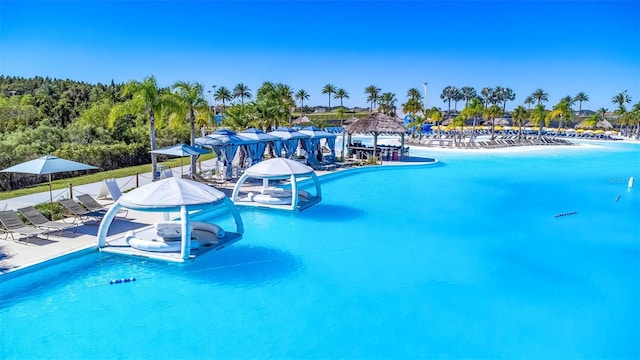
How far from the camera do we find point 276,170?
14594 millimetres

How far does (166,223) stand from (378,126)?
20405 mm

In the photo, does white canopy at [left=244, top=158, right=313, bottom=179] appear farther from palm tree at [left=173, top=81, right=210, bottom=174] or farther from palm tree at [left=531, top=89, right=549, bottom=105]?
palm tree at [left=531, top=89, right=549, bottom=105]

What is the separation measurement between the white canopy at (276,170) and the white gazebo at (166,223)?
12.1 feet

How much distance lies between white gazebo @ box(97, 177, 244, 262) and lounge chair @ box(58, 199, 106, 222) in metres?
1.64

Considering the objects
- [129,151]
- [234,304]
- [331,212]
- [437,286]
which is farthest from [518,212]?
[129,151]

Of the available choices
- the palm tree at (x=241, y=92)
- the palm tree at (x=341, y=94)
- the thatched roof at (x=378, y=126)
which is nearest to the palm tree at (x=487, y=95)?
the palm tree at (x=341, y=94)

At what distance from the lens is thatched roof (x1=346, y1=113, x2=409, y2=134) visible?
95.0 feet

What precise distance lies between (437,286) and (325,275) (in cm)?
244

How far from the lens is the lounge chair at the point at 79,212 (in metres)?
11.4

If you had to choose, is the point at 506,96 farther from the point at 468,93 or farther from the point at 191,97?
the point at 191,97

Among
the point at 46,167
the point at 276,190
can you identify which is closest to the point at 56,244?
the point at 46,167

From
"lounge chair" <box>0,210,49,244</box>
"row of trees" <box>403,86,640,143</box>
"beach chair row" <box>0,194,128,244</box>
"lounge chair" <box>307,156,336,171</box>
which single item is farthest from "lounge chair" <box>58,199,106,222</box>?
"row of trees" <box>403,86,640,143</box>

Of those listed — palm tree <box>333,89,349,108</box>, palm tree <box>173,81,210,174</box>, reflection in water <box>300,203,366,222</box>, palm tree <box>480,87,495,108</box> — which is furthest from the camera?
palm tree <box>480,87,495,108</box>

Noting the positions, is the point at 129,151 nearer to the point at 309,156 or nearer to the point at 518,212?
the point at 309,156
